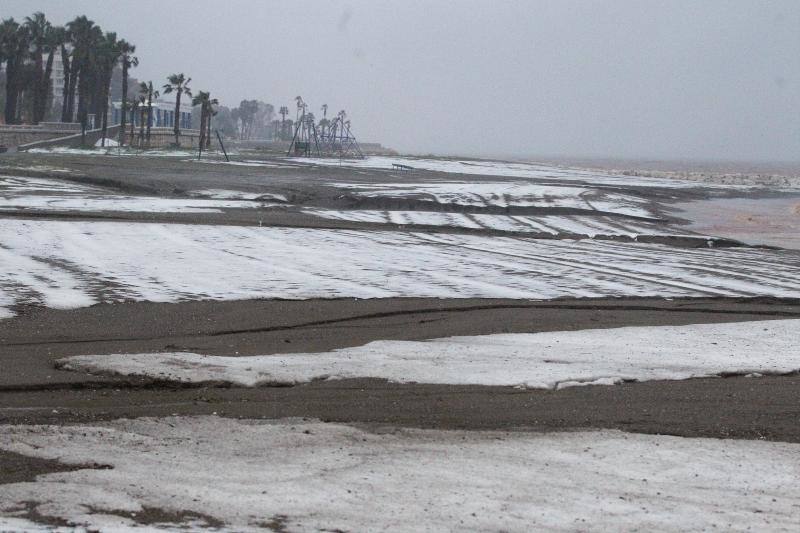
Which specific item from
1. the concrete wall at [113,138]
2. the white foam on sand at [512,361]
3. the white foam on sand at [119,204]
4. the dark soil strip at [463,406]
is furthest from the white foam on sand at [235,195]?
the concrete wall at [113,138]

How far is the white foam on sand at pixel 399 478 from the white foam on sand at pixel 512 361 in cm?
A: 171

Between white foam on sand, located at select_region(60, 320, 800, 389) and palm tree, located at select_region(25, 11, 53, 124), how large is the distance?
77.1 metres

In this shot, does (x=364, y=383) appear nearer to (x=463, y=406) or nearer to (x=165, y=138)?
(x=463, y=406)

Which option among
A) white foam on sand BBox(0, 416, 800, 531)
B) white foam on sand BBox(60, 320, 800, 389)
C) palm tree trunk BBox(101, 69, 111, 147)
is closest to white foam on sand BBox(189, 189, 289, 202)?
white foam on sand BBox(60, 320, 800, 389)

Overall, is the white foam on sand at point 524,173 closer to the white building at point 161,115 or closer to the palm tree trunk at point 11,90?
the palm tree trunk at point 11,90

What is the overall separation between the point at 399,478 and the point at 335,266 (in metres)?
11.6

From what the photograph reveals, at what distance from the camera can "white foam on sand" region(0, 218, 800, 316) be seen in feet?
49.3

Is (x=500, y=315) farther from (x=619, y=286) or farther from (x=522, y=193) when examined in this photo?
(x=522, y=193)

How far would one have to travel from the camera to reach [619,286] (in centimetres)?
1711

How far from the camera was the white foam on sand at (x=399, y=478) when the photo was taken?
5.83 metres

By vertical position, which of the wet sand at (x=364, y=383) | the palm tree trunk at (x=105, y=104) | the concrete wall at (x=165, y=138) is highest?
the palm tree trunk at (x=105, y=104)

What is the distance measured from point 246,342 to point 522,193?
32404mm

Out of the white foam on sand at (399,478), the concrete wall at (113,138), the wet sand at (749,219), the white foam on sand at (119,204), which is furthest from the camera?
the concrete wall at (113,138)

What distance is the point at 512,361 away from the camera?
10.3m
